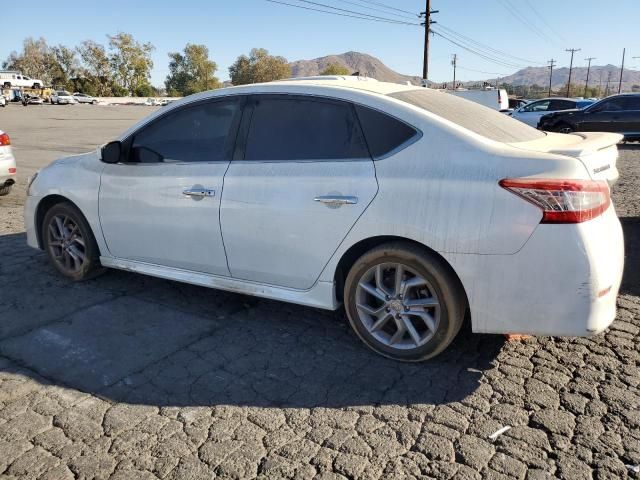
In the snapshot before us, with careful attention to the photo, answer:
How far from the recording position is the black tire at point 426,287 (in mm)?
3156

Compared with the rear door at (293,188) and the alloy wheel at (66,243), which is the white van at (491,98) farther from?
the rear door at (293,188)

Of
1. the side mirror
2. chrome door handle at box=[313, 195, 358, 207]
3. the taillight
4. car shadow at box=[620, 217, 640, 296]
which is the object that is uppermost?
the side mirror

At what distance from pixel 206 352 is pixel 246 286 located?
1.80ft

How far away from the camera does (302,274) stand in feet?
11.9

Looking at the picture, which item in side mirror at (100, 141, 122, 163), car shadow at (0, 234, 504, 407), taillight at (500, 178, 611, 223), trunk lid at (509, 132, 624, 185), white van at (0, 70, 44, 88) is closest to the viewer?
taillight at (500, 178, 611, 223)

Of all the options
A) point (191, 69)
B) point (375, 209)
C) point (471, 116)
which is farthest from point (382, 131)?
point (191, 69)

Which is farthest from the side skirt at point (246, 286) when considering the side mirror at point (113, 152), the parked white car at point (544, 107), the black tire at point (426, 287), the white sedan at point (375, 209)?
the parked white car at point (544, 107)

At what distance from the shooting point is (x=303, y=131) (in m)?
3.65

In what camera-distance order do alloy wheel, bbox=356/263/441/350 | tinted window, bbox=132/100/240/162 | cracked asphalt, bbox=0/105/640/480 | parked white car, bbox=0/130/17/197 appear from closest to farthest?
cracked asphalt, bbox=0/105/640/480 → alloy wheel, bbox=356/263/441/350 → tinted window, bbox=132/100/240/162 → parked white car, bbox=0/130/17/197

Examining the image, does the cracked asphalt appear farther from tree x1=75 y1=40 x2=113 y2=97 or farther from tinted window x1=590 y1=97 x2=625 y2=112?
tree x1=75 y1=40 x2=113 y2=97

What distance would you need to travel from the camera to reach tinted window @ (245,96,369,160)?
3477mm

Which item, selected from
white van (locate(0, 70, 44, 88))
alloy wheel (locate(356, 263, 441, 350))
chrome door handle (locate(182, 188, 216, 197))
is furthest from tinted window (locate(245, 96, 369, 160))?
white van (locate(0, 70, 44, 88))

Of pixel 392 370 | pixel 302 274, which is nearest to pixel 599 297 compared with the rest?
pixel 392 370

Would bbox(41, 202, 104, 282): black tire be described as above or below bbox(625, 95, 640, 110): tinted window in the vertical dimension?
below
